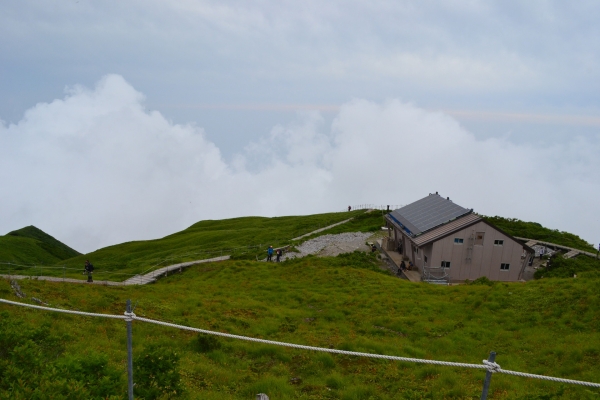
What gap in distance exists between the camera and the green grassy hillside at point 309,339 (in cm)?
937

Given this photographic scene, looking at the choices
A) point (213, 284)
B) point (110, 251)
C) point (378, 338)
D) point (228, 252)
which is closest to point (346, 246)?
point (228, 252)

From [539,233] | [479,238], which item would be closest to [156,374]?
[479,238]

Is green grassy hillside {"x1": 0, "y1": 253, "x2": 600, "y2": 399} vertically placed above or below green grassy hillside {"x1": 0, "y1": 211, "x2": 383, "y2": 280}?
below

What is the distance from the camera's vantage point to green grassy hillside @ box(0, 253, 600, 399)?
9.37 m

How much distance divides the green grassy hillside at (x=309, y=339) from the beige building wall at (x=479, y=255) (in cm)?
614

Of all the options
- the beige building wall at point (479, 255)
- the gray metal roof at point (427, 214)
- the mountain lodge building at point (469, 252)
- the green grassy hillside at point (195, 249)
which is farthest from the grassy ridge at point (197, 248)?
the beige building wall at point (479, 255)

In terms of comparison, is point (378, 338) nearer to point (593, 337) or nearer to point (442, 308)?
point (442, 308)

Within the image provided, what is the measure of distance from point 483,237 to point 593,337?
1869 centimetres

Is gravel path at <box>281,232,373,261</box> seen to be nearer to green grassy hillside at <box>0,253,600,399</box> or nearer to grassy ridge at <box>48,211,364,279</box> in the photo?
grassy ridge at <box>48,211,364,279</box>

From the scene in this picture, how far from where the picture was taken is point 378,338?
21.6 m

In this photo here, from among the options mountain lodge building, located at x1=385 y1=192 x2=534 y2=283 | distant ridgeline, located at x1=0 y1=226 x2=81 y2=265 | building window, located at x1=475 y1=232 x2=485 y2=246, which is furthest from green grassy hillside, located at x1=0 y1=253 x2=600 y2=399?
distant ridgeline, located at x1=0 y1=226 x2=81 y2=265

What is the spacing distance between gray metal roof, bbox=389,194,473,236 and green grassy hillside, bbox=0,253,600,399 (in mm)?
9410

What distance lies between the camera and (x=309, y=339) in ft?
67.8

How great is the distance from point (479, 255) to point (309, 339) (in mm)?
23457
